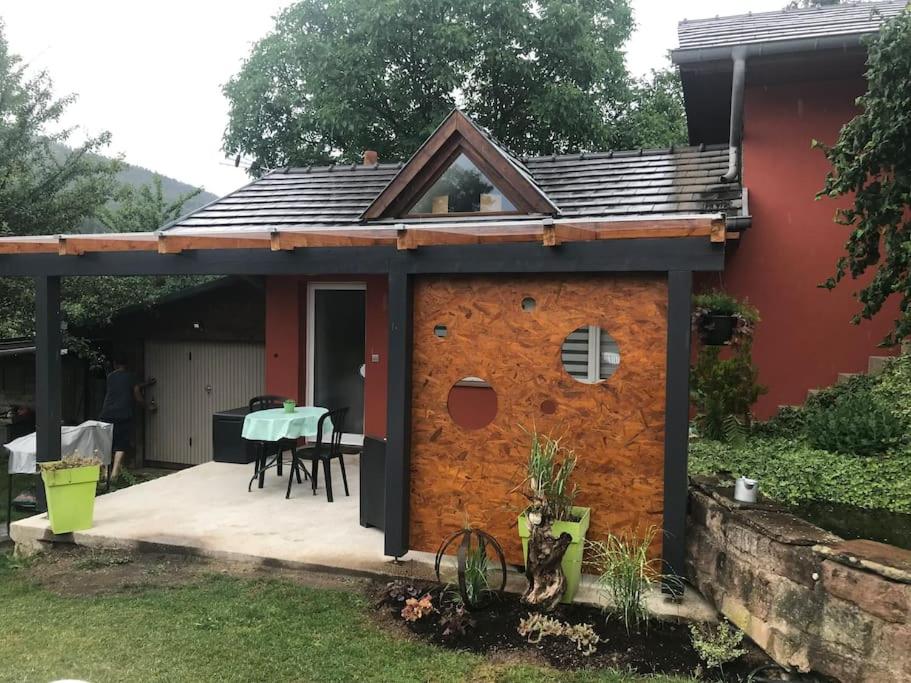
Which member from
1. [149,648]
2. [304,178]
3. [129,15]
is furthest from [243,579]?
[129,15]

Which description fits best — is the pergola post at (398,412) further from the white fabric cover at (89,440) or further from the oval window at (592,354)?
the white fabric cover at (89,440)

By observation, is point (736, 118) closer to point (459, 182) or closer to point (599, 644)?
point (459, 182)

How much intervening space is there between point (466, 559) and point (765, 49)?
5.86 metres

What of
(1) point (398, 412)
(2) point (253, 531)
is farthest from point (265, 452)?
(1) point (398, 412)

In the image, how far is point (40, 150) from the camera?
10469mm

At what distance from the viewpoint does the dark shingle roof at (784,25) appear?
6980mm

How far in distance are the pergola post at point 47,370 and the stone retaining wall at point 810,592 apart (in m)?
5.83

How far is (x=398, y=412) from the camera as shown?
5191mm

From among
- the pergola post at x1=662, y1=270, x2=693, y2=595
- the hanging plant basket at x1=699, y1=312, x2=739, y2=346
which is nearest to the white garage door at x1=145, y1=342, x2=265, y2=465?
the hanging plant basket at x1=699, y1=312, x2=739, y2=346

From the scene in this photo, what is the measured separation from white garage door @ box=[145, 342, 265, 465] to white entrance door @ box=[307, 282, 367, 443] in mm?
1885

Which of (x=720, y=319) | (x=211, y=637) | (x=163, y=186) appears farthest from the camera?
(x=163, y=186)

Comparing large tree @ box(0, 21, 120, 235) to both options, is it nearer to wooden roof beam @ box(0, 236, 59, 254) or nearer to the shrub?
wooden roof beam @ box(0, 236, 59, 254)

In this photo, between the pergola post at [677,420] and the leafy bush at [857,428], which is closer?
the pergola post at [677,420]

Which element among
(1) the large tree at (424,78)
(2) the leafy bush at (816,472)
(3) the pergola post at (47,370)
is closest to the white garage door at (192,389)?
(3) the pergola post at (47,370)
